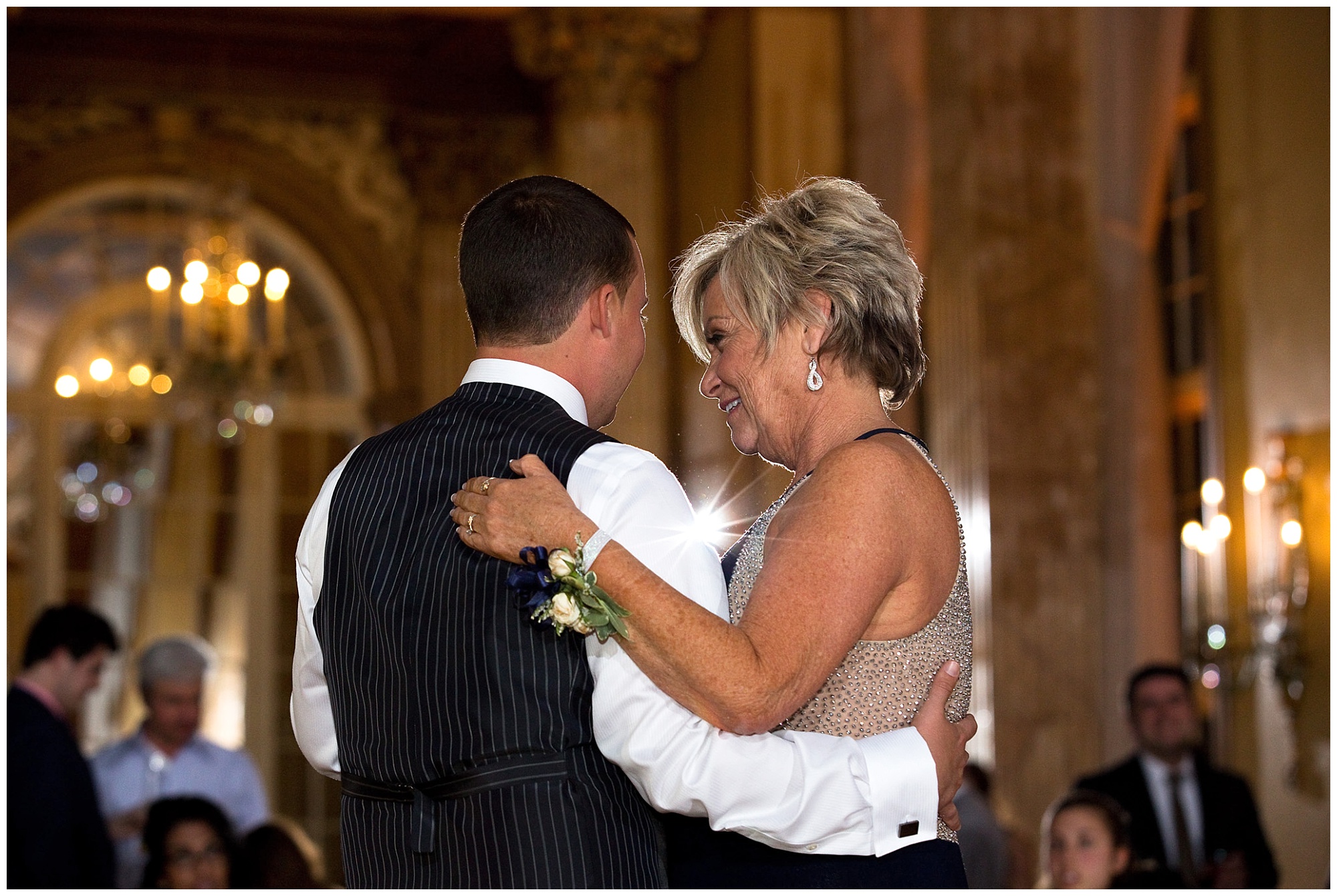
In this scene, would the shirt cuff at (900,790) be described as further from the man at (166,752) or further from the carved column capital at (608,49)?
the carved column capital at (608,49)

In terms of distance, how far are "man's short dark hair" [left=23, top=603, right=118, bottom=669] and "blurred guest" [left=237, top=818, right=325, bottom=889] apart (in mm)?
941

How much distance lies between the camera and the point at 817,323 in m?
2.27

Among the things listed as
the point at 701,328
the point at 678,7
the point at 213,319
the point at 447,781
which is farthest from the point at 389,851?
the point at 678,7

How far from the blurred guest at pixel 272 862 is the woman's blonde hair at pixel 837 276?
303 centimetres

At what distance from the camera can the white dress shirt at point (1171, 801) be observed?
18.4ft

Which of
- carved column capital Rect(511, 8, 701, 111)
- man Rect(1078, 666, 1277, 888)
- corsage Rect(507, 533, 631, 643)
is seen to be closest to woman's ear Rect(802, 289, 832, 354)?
corsage Rect(507, 533, 631, 643)

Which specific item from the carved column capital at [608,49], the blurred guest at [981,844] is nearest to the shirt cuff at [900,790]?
the blurred guest at [981,844]

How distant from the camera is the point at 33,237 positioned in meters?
10.4

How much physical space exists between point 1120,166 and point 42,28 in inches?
262

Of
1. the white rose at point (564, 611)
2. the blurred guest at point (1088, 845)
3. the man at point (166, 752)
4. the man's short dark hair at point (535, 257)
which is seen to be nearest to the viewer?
the white rose at point (564, 611)

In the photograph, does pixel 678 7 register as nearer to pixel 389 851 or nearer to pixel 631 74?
pixel 631 74

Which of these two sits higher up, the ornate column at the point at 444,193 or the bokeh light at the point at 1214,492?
the ornate column at the point at 444,193

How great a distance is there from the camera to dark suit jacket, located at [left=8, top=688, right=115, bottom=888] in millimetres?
4652

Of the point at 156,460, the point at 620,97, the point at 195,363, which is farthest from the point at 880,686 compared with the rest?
the point at 156,460
